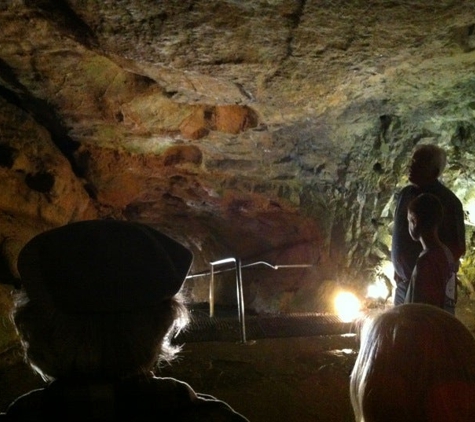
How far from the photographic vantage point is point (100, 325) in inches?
44.3

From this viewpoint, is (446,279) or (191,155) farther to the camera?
(191,155)

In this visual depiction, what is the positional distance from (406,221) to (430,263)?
707 millimetres

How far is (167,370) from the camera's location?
3.95 meters

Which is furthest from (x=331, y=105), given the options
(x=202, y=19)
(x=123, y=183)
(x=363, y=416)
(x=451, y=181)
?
(x=363, y=416)

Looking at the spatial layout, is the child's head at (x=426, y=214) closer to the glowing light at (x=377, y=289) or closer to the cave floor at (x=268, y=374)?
the cave floor at (x=268, y=374)

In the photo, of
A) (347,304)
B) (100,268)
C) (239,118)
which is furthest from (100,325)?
(347,304)

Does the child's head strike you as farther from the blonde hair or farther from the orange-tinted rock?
the orange-tinted rock

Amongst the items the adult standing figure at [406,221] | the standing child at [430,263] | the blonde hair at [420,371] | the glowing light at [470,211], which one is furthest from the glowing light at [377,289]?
the blonde hair at [420,371]

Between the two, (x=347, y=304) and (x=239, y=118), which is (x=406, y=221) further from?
(x=347, y=304)

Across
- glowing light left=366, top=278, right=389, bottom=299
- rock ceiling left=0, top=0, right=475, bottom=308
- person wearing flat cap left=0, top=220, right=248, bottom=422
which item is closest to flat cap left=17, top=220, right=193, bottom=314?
person wearing flat cap left=0, top=220, right=248, bottom=422

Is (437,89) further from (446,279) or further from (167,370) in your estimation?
Answer: (167,370)

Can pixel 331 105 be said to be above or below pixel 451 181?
above

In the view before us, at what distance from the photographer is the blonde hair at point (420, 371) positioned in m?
0.91

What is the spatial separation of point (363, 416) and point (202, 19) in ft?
10.7
